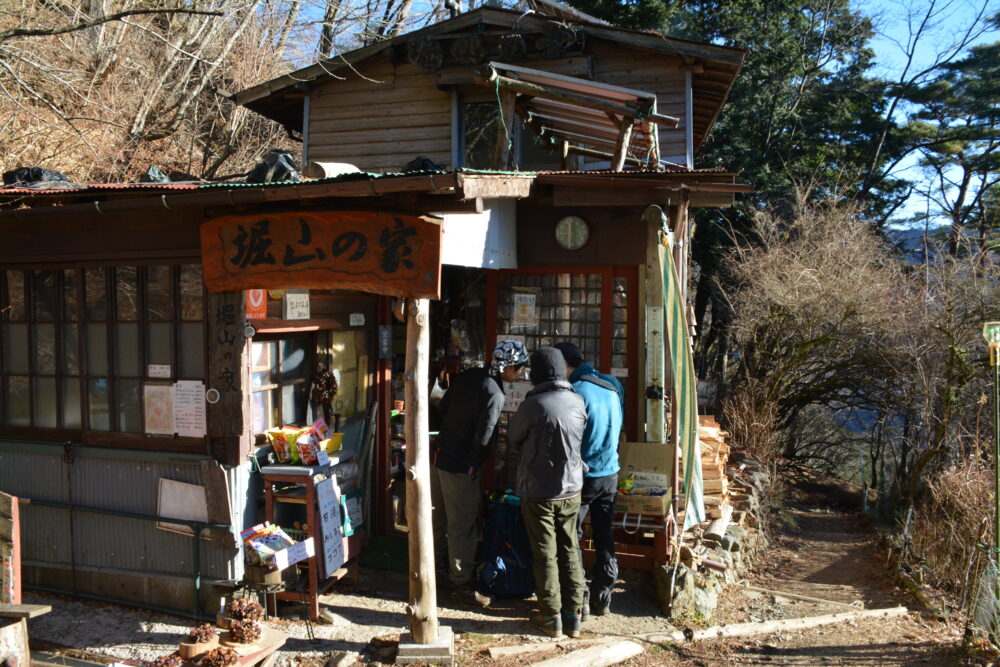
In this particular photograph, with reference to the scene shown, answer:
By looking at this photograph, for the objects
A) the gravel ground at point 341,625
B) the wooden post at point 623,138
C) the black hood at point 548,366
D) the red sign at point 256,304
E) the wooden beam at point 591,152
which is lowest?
the gravel ground at point 341,625

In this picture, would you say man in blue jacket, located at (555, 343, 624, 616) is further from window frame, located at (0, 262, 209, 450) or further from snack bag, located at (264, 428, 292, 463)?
window frame, located at (0, 262, 209, 450)

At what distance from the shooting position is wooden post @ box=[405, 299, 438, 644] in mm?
4816

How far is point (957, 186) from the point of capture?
26.3 metres

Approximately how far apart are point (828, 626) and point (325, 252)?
17.3 feet

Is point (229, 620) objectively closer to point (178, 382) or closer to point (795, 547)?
point (178, 382)

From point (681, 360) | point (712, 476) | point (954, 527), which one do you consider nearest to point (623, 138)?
point (681, 360)

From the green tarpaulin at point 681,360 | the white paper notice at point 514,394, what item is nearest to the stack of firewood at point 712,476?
the white paper notice at point 514,394

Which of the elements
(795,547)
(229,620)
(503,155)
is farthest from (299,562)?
(795,547)

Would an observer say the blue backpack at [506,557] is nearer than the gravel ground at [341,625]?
No

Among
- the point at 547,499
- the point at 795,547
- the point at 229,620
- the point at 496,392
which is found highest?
the point at 496,392

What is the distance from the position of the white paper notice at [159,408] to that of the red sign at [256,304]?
925mm

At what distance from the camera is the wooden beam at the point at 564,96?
7.61 meters

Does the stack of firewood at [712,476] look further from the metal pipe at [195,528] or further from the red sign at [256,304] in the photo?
the metal pipe at [195,528]

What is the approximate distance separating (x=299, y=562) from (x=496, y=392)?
202 cm
